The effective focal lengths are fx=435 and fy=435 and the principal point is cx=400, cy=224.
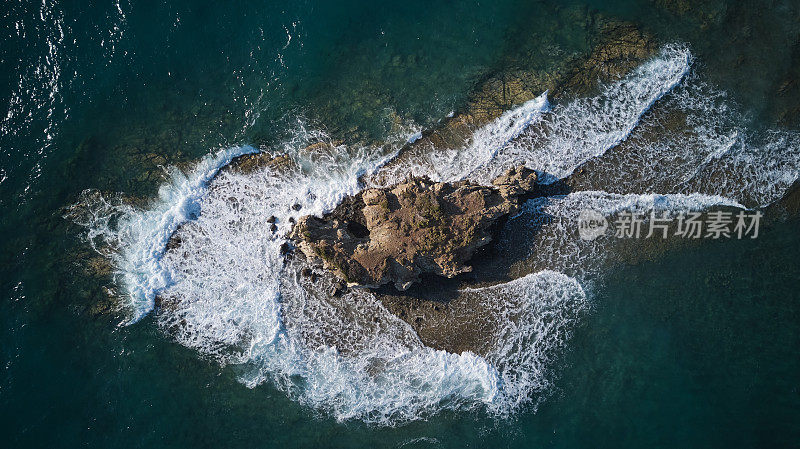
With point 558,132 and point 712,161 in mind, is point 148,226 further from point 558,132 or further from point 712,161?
point 712,161

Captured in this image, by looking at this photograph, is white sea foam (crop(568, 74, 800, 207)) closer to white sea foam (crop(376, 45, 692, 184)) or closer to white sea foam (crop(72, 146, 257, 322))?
white sea foam (crop(376, 45, 692, 184))

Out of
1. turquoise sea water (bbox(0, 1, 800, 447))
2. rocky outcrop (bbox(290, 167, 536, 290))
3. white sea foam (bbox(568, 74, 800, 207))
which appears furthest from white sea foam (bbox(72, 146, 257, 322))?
white sea foam (bbox(568, 74, 800, 207))

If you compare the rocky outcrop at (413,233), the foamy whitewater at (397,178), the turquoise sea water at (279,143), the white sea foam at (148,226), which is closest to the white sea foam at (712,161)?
the foamy whitewater at (397,178)

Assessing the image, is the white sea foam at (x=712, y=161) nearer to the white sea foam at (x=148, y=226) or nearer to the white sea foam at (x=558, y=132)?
the white sea foam at (x=558, y=132)

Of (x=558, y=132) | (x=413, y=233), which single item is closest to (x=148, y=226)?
(x=413, y=233)

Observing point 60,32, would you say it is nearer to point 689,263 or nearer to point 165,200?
point 165,200
